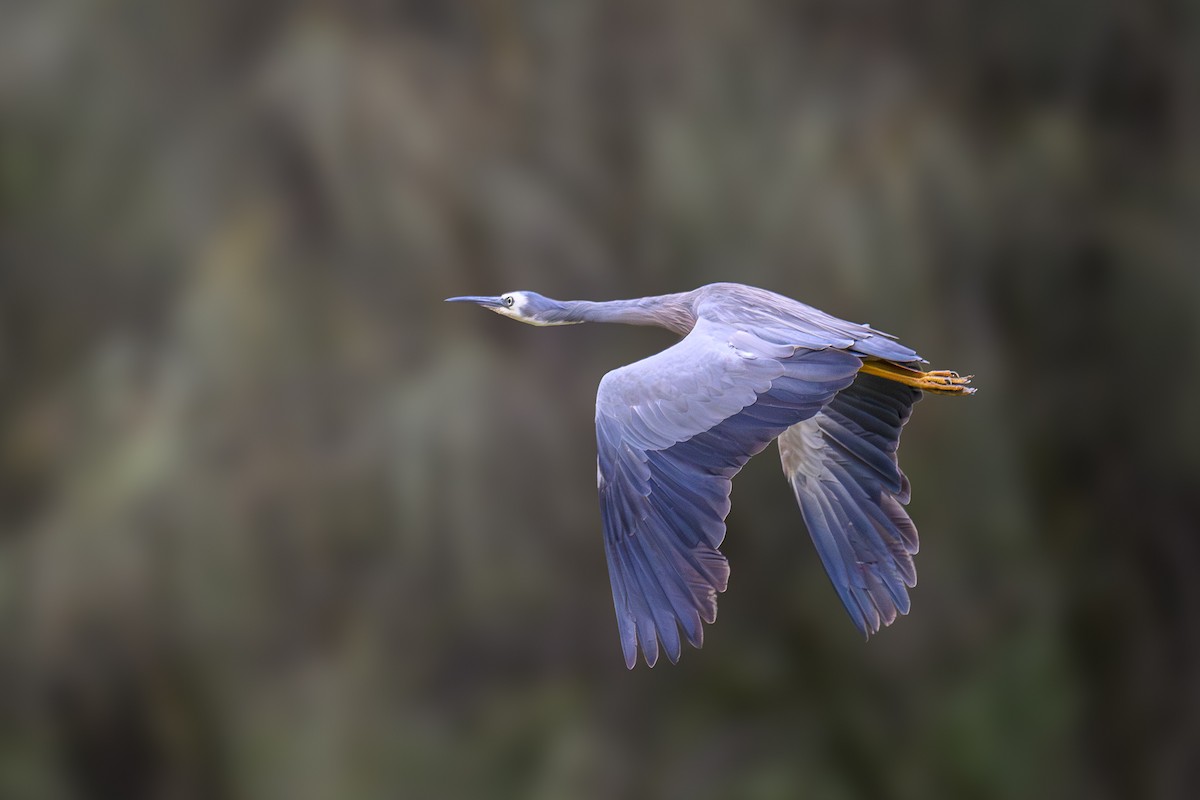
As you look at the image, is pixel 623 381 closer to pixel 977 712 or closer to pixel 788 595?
pixel 788 595

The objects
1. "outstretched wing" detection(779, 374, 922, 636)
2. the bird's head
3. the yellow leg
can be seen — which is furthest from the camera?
the bird's head

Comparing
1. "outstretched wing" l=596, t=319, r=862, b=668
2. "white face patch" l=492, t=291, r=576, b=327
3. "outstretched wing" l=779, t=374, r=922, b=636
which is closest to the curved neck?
"white face patch" l=492, t=291, r=576, b=327

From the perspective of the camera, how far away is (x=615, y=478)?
3.67m

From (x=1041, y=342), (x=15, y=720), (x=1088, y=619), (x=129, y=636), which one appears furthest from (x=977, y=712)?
(x=15, y=720)

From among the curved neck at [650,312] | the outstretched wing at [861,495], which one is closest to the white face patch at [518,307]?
the curved neck at [650,312]

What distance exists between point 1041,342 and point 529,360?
3.07 meters

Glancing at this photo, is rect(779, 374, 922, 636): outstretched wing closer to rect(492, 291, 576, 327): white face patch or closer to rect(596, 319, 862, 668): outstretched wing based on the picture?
rect(596, 319, 862, 668): outstretched wing

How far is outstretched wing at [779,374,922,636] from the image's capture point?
4.21 meters

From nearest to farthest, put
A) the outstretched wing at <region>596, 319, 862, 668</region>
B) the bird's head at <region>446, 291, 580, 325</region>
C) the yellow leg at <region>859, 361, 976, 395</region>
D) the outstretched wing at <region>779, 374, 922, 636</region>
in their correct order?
the outstretched wing at <region>596, 319, 862, 668</region>
the yellow leg at <region>859, 361, 976, 395</region>
the outstretched wing at <region>779, 374, 922, 636</region>
the bird's head at <region>446, 291, 580, 325</region>

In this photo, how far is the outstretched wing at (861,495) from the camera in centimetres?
421

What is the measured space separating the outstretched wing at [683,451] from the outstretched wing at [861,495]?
674 mm

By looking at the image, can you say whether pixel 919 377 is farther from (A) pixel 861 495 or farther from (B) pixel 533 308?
Answer: (B) pixel 533 308

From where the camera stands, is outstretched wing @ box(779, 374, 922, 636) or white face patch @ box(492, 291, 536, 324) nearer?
outstretched wing @ box(779, 374, 922, 636)

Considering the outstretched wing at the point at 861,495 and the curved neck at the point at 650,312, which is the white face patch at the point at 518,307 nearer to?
the curved neck at the point at 650,312
